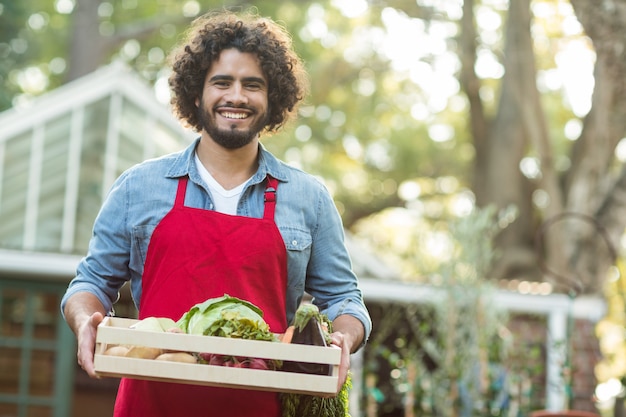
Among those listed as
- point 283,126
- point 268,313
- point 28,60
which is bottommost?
point 268,313

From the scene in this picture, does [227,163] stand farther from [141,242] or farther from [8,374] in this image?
[8,374]

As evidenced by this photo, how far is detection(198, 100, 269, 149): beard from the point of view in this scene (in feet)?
7.86

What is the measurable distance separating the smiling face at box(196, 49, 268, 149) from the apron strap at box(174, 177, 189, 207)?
0.41 feet

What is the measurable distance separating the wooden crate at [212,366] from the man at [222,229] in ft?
0.60

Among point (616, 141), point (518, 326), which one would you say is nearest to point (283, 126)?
point (518, 326)

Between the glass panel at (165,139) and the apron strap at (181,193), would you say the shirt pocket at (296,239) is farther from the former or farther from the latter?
the glass panel at (165,139)

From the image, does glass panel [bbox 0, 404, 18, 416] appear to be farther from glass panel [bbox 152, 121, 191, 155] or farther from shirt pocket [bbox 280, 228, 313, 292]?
shirt pocket [bbox 280, 228, 313, 292]

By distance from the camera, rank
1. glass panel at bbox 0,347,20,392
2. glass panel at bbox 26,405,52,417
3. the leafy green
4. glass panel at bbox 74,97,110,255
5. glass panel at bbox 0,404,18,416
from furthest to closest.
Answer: glass panel at bbox 0,347,20,392
glass panel at bbox 26,405,52,417
glass panel at bbox 0,404,18,416
glass panel at bbox 74,97,110,255
the leafy green

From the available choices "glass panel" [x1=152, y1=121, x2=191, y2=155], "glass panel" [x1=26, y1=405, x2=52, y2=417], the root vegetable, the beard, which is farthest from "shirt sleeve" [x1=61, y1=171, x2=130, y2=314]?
"glass panel" [x1=26, y1=405, x2=52, y2=417]

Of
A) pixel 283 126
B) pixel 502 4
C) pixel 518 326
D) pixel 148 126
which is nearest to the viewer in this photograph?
pixel 283 126

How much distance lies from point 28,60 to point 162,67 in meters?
2.26

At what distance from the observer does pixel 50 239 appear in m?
8.84

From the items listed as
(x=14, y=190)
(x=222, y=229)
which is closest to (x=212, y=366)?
(x=222, y=229)

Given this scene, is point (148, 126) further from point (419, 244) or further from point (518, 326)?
point (518, 326)
